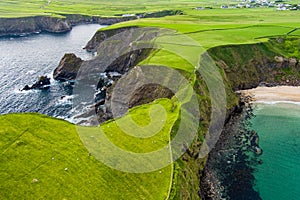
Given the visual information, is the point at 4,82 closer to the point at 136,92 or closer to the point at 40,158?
the point at 136,92

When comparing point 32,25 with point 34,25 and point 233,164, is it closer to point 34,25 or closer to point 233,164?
point 34,25

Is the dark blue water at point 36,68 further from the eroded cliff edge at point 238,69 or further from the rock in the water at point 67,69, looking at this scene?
the eroded cliff edge at point 238,69

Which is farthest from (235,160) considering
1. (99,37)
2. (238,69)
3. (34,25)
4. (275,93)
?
(34,25)

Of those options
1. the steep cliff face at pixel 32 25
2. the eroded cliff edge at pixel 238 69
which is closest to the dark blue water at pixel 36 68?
the steep cliff face at pixel 32 25

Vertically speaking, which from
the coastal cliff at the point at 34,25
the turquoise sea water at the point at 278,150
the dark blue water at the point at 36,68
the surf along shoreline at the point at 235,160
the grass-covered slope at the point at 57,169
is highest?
the grass-covered slope at the point at 57,169

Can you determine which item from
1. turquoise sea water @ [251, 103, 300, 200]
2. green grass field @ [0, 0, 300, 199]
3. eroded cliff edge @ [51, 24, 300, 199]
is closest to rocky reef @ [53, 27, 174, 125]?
eroded cliff edge @ [51, 24, 300, 199]

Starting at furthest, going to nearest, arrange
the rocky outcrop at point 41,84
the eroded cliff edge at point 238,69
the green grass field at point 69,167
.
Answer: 1. the rocky outcrop at point 41,84
2. the eroded cliff edge at point 238,69
3. the green grass field at point 69,167

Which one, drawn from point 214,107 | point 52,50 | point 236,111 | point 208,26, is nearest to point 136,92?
point 214,107
